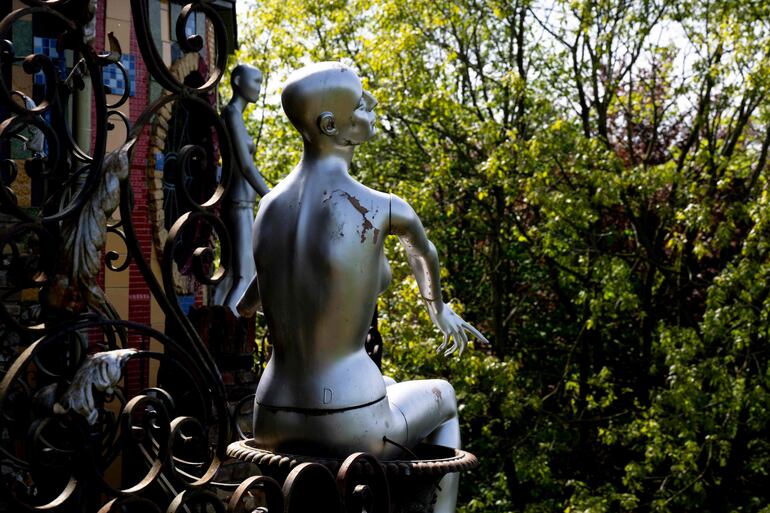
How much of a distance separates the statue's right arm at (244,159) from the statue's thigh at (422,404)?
Result: 4440mm

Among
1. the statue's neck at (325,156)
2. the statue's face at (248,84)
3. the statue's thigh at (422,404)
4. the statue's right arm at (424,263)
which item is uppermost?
the statue's face at (248,84)

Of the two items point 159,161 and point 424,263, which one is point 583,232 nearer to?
point 159,161

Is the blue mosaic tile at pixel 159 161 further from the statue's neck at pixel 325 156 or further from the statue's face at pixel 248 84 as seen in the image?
the statue's neck at pixel 325 156

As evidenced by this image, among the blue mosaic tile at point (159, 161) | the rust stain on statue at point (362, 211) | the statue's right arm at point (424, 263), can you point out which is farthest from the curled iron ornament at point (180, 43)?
the blue mosaic tile at point (159, 161)

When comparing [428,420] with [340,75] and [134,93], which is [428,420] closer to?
[340,75]

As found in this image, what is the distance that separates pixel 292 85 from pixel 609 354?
1219 cm

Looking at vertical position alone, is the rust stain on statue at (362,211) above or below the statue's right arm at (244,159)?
below

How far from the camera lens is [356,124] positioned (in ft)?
10.4

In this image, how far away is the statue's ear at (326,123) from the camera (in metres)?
3.10

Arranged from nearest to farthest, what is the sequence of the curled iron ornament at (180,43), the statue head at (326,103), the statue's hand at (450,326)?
the curled iron ornament at (180,43) < the statue head at (326,103) < the statue's hand at (450,326)

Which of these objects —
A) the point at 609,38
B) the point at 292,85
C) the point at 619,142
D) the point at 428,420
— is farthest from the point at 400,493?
the point at 619,142

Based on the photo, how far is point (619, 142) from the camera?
15.3m

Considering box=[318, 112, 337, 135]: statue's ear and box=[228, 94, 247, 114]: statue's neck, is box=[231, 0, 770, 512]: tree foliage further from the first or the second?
box=[318, 112, 337, 135]: statue's ear

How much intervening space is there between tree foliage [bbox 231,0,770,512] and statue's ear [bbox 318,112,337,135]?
830cm
